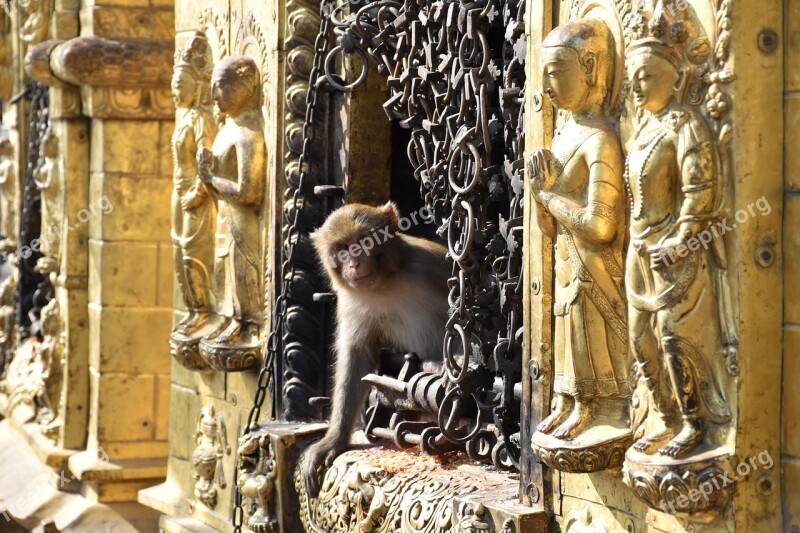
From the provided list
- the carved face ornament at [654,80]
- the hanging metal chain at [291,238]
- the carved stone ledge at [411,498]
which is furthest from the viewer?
the hanging metal chain at [291,238]

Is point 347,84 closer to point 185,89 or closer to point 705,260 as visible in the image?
Answer: point 185,89

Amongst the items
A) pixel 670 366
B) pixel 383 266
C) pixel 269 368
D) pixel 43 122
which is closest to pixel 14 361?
pixel 43 122

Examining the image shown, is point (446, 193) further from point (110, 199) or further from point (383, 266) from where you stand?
point (110, 199)

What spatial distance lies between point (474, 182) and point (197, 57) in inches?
84.0

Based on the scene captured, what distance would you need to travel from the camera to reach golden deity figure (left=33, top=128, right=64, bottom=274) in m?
8.49

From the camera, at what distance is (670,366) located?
11.3 ft

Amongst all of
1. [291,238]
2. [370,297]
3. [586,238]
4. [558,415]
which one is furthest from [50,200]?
[586,238]

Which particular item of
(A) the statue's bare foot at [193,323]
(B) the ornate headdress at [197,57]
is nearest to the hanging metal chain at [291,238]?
(A) the statue's bare foot at [193,323]

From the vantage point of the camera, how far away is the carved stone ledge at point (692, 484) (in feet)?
11.1

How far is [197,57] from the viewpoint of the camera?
249 inches

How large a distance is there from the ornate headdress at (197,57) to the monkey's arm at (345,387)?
1.41 meters

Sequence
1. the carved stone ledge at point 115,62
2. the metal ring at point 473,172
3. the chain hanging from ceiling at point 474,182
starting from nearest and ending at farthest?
the chain hanging from ceiling at point 474,182
the metal ring at point 473,172
the carved stone ledge at point 115,62

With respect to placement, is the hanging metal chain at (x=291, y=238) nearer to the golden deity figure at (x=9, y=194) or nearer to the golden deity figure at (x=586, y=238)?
the golden deity figure at (x=586, y=238)

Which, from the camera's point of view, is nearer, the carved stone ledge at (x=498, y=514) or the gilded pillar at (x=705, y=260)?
the gilded pillar at (x=705, y=260)
